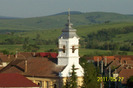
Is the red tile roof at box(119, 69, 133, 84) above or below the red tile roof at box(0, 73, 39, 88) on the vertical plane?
below

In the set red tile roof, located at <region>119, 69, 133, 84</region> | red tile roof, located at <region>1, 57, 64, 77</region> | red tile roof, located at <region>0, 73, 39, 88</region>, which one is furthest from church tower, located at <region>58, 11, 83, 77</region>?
red tile roof, located at <region>119, 69, 133, 84</region>

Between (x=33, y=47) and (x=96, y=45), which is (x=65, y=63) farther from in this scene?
A: (x=96, y=45)

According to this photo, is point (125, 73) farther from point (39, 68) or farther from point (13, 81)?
point (13, 81)

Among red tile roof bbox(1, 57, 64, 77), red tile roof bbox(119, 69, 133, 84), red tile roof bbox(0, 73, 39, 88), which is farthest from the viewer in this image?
red tile roof bbox(119, 69, 133, 84)

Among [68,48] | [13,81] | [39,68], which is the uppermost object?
[68,48]

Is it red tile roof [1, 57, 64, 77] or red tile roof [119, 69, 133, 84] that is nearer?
red tile roof [1, 57, 64, 77]

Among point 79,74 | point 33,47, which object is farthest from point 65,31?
point 33,47

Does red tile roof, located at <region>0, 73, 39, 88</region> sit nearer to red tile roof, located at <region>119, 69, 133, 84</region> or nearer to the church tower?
the church tower

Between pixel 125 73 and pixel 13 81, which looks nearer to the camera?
pixel 13 81

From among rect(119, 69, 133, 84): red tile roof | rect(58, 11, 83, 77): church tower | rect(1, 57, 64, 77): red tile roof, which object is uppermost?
rect(58, 11, 83, 77): church tower

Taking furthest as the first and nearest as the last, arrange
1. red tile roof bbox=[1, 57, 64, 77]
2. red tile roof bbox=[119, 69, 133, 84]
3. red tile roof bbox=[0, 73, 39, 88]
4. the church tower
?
red tile roof bbox=[119, 69, 133, 84] < the church tower < red tile roof bbox=[1, 57, 64, 77] < red tile roof bbox=[0, 73, 39, 88]

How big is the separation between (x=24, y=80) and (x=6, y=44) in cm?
14340

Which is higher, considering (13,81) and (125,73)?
(13,81)

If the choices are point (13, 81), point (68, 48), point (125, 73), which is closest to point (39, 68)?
point (68, 48)
